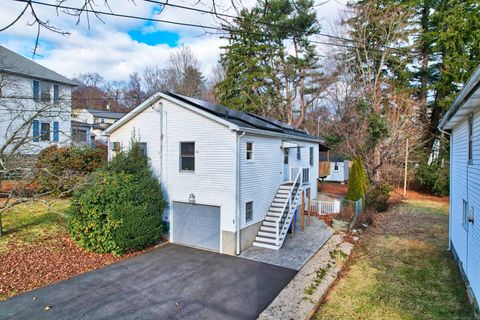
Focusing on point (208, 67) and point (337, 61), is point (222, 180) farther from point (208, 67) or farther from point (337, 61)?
point (208, 67)

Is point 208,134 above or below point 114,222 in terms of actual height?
above

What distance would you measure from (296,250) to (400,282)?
3840mm

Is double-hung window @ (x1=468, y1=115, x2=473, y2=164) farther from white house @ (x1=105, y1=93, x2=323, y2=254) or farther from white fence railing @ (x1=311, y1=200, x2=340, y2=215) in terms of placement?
white fence railing @ (x1=311, y1=200, x2=340, y2=215)

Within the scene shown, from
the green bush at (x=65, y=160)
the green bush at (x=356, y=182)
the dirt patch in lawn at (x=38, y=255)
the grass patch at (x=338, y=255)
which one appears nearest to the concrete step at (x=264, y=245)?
the grass patch at (x=338, y=255)

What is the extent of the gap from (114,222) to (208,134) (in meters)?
4.72

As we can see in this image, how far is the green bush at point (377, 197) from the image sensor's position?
1841 centimetres

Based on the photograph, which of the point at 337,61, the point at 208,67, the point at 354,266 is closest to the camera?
the point at 354,266

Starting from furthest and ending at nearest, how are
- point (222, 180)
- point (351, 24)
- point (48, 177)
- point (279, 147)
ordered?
point (351, 24)
point (48, 177)
point (279, 147)
point (222, 180)

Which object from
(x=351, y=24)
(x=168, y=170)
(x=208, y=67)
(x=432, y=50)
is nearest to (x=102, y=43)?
(x=168, y=170)

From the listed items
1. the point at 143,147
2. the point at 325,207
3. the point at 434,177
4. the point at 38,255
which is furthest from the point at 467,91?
the point at 434,177

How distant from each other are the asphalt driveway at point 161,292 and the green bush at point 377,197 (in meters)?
11.7

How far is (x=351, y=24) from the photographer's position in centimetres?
2398

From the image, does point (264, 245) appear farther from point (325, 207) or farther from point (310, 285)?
point (325, 207)

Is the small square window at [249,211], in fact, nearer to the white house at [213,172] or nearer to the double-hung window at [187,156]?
the white house at [213,172]
